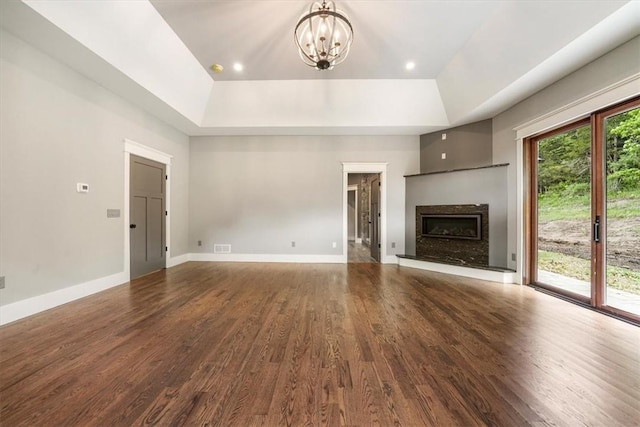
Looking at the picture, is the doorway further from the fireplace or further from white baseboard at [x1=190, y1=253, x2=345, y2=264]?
the fireplace

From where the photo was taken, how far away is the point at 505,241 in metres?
4.21

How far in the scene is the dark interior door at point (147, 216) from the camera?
4.03 meters

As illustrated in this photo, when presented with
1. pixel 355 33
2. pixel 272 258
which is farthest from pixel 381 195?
pixel 355 33

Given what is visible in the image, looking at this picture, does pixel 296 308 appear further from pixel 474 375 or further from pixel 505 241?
pixel 505 241

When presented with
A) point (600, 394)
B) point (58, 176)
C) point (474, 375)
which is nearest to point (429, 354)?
point (474, 375)

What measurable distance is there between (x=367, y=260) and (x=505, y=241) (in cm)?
273

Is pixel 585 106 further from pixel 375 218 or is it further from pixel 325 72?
pixel 375 218

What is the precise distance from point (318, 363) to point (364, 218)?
24.2 ft

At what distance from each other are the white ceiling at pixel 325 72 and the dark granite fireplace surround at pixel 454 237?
5.80 ft

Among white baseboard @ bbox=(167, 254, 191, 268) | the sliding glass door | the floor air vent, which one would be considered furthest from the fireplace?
white baseboard @ bbox=(167, 254, 191, 268)

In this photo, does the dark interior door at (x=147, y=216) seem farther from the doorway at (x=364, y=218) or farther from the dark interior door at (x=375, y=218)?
the dark interior door at (x=375, y=218)

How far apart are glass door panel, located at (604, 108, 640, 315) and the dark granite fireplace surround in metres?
1.65

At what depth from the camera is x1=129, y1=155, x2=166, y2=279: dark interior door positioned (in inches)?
159

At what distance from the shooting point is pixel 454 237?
4715 mm
